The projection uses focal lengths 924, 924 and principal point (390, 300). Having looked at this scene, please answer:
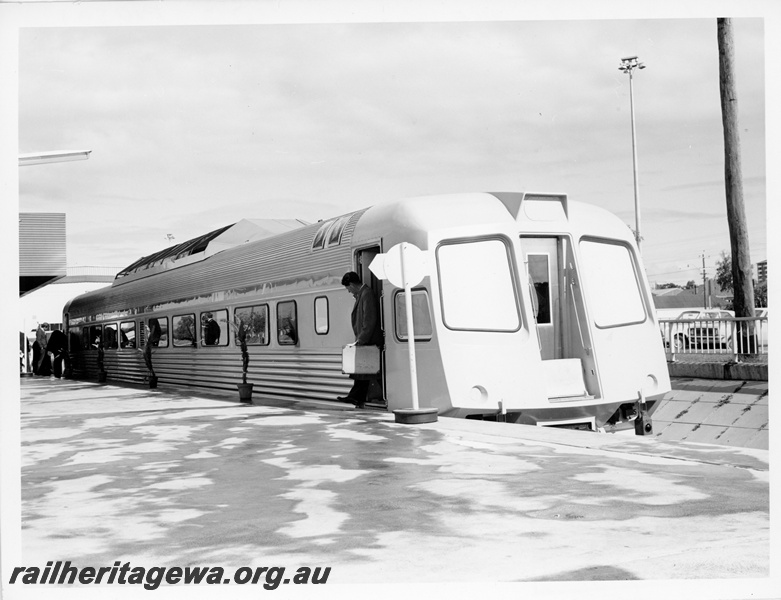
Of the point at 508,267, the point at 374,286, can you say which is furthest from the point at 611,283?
the point at 374,286

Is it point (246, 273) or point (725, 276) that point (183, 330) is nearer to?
point (246, 273)

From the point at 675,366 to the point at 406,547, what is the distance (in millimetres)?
12259

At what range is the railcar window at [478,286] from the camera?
372 inches

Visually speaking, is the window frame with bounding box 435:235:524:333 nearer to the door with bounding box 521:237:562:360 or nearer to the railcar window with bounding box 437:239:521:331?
the railcar window with bounding box 437:239:521:331

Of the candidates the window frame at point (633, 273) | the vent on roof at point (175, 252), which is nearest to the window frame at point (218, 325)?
the vent on roof at point (175, 252)

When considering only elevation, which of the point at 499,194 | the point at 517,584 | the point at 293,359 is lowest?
the point at 517,584

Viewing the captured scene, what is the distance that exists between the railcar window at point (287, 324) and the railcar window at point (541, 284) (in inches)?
146

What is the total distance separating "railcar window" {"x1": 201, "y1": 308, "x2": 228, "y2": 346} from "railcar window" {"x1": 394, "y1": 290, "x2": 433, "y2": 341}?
552cm

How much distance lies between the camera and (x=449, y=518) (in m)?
5.47

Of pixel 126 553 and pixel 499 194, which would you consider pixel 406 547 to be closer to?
pixel 126 553

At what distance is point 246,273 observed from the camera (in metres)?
13.8

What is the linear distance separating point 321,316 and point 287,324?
43.5 inches

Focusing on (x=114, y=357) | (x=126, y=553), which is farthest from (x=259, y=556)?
(x=114, y=357)

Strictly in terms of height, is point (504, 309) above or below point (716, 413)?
above
